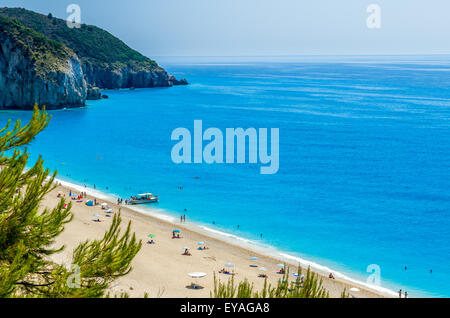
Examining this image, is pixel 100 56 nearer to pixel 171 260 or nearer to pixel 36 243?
pixel 171 260

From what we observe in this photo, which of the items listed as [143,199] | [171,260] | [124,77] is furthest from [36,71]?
[171,260]

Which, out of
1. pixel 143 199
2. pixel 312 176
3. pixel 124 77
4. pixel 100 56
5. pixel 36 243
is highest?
pixel 100 56

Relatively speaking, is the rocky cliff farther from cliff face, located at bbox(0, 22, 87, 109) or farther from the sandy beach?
the sandy beach

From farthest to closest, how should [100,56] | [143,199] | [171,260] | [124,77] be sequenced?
[124,77]
[100,56]
[143,199]
[171,260]

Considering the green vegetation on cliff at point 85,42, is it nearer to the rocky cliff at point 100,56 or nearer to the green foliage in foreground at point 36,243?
the rocky cliff at point 100,56

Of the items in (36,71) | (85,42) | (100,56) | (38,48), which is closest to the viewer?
(36,71)

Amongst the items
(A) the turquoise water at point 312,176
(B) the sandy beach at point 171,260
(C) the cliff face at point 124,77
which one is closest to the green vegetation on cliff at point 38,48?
(A) the turquoise water at point 312,176

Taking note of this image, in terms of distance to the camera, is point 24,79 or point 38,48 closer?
point 24,79

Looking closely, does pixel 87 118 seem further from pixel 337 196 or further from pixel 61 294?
pixel 61 294
